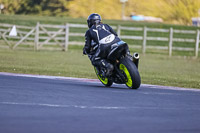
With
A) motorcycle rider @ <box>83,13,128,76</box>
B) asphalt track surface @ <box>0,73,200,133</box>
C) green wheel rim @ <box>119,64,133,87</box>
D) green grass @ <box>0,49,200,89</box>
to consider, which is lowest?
green grass @ <box>0,49,200,89</box>

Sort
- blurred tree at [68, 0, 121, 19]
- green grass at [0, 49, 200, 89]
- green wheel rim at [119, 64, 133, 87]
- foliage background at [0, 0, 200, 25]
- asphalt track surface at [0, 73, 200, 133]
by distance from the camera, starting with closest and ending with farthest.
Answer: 1. asphalt track surface at [0, 73, 200, 133]
2. green wheel rim at [119, 64, 133, 87]
3. green grass at [0, 49, 200, 89]
4. blurred tree at [68, 0, 121, 19]
5. foliage background at [0, 0, 200, 25]

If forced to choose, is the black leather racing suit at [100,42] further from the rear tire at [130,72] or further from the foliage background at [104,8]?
the foliage background at [104,8]

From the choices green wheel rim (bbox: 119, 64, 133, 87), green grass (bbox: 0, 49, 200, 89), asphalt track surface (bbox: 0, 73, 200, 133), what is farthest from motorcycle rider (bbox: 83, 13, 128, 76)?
green grass (bbox: 0, 49, 200, 89)

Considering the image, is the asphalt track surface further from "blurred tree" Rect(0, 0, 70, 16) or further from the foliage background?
"blurred tree" Rect(0, 0, 70, 16)

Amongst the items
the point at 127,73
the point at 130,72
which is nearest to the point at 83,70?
the point at 127,73

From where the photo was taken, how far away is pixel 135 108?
28.8 ft

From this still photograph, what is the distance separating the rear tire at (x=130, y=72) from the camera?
458 inches

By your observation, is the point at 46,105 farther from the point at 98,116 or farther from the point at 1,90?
the point at 1,90

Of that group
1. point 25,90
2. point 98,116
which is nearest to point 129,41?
point 25,90

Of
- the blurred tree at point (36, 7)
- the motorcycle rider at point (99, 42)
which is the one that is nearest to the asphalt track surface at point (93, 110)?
the motorcycle rider at point (99, 42)

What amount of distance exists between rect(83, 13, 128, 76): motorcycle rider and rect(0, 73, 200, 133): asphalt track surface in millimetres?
1013

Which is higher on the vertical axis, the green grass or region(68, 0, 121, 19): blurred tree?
region(68, 0, 121, 19): blurred tree

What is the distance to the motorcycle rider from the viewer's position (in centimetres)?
1226

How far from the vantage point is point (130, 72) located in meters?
11.7
